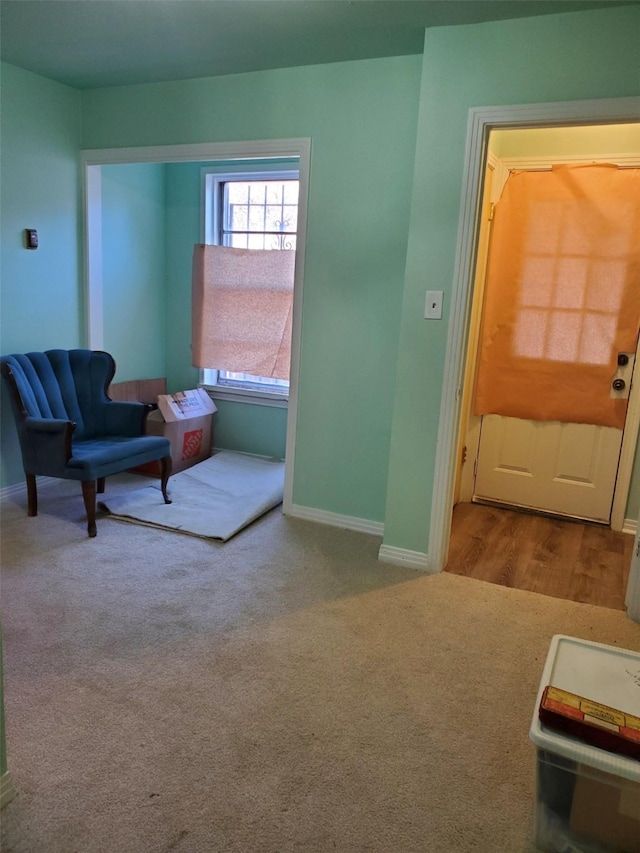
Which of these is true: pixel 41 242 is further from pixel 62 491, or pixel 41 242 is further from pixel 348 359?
pixel 348 359

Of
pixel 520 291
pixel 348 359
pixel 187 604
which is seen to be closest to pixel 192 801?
pixel 187 604

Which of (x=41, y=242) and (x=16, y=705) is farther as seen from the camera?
(x=41, y=242)

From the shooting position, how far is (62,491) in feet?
12.6

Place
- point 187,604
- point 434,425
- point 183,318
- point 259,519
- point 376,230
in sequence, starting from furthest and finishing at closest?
1. point 183,318
2. point 259,519
3. point 376,230
4. point 434,425
5. point 187,604

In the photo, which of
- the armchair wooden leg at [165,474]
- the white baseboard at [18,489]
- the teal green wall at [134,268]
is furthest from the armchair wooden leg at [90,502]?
Result: the teal green wall at [134,268]

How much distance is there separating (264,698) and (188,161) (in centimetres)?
301

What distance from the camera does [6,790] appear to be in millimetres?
1544

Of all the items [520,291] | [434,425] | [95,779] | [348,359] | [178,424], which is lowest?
[95,779]

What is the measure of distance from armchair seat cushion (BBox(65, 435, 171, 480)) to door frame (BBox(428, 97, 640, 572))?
66.6 inches

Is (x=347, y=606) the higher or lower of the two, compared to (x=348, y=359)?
lower

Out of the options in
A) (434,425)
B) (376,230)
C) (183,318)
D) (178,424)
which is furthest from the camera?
(183,318)

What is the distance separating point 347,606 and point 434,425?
3.09 feet

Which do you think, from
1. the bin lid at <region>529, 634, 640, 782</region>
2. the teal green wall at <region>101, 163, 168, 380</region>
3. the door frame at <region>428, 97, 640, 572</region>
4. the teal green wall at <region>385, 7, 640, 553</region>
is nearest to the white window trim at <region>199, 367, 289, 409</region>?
the teal green wall at <region>101, 163, 168, 380</region>

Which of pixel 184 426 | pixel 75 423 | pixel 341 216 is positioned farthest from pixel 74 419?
pixel 341 216
